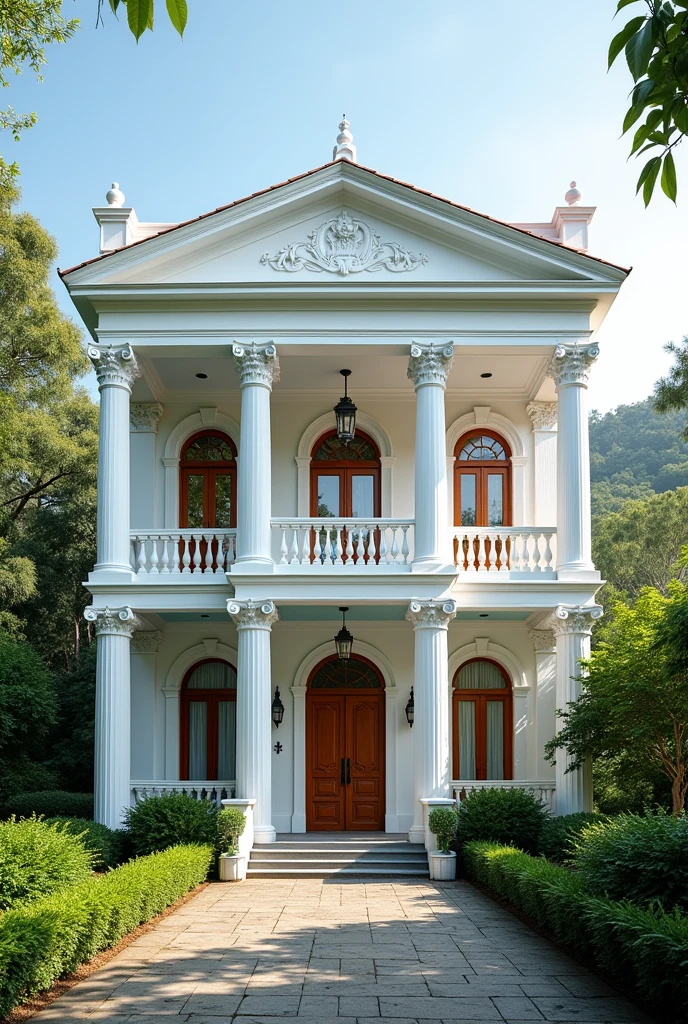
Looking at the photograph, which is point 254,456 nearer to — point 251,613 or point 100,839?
point 251,613

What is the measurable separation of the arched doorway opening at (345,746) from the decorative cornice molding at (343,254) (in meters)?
7.32

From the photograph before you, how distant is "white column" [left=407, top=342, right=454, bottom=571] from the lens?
57.6ft

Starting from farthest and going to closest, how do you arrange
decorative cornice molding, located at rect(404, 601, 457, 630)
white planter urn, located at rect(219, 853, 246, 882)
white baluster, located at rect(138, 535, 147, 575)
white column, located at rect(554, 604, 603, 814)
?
white baluster, located at rect(138, 535, 147, 575)
decorative cornice molding, located at rect(404, 601, 457, 630)
white column, located at rect(554, 604, 603, 814)
white planter urn, located at rect(219, 853, 246, 882)

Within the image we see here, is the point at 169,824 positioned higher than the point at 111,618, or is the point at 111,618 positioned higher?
the point at 111,618

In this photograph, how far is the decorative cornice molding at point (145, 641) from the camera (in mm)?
20047

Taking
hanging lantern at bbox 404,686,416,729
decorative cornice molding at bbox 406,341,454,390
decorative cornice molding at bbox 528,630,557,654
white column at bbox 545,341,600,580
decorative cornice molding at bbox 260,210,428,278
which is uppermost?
decorative cornice molding at bbox 260,210,428,278

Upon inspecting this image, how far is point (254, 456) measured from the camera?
57.9 ft

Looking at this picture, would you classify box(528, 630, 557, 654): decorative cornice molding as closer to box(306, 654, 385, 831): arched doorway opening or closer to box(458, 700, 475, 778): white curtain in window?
box(458, 700, 475, 778): white curtain in window

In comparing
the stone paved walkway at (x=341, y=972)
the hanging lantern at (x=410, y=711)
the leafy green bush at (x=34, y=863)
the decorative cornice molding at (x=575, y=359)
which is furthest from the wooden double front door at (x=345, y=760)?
the leafy green bush at (x=34, y=863)

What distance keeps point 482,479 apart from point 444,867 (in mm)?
7895

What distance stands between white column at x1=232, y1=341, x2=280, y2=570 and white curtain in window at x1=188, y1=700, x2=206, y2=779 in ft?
13.9

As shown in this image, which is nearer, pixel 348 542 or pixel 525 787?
pixel 348 542

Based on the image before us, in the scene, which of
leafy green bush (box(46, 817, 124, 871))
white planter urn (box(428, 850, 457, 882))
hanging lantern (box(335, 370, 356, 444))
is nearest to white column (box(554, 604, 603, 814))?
white planter urn (box(428, 850, 457, 882))

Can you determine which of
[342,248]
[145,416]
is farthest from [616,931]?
[145,416]
